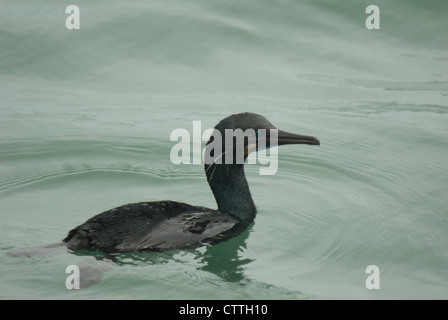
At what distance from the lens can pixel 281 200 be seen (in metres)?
7.82

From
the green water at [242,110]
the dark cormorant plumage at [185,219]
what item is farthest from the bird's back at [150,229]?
the green water at [242,110]

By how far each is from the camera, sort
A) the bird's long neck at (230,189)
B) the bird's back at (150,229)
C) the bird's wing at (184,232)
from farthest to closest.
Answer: the bird's long neck at (230,189) → the bird's wing at (184,232) → the bird's back at (150,229)

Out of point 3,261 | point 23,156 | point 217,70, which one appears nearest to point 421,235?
point 3,261

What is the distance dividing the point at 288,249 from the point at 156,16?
6058mm

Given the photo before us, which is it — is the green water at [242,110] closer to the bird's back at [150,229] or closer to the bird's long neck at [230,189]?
the bird's back at [150,229]

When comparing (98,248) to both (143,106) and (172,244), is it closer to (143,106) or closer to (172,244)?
(172,244)

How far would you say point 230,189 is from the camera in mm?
7062

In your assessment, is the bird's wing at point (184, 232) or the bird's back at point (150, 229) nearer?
the bird's back at point (150, 229)

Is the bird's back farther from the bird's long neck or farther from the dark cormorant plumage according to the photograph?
the bird's long neck

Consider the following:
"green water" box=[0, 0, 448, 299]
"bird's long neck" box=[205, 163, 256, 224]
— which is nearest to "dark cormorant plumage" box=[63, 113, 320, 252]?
"bird's long neck" box=[205, 163, 256, 224]

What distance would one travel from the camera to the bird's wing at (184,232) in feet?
20.9

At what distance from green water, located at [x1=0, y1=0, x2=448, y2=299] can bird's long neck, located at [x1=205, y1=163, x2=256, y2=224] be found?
23 cm

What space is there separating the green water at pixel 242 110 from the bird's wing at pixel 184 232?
0.10 m

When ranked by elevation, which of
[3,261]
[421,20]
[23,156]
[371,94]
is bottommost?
[3,261]
